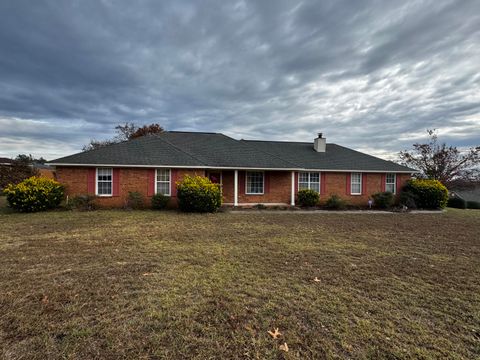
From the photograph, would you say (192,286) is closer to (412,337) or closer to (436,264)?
(412,337)

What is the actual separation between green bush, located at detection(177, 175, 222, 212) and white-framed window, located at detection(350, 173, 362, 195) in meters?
9.78

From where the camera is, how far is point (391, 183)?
59.4 ft

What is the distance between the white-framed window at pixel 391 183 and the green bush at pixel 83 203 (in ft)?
60.8

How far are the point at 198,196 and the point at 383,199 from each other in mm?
11812

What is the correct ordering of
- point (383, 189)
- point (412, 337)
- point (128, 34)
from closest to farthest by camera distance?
1. point (412, 337)
2. point (128, 34)
3. point (383, 189)

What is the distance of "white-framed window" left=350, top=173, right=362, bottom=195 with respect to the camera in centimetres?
A: 1753

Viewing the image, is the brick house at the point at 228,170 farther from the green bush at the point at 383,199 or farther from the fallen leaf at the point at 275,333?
the fallen leaf at the point at 275,333

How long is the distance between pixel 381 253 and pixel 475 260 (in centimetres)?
196

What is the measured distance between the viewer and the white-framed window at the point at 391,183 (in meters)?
18.0

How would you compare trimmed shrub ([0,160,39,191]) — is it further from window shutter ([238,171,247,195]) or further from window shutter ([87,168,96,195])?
window shutter ([238,171,247,195])

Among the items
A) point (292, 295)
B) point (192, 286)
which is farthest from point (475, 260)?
point (192, 286)

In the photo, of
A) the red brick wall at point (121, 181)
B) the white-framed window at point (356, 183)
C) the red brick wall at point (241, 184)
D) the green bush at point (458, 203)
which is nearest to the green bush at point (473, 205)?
the green bush at point (458, 203)

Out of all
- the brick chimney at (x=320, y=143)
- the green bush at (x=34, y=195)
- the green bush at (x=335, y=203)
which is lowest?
the green bush at (x=335, y=203)

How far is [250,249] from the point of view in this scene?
630 cm
